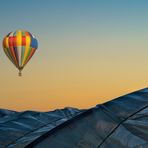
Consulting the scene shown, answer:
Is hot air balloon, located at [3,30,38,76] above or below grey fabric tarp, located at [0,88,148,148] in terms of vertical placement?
above

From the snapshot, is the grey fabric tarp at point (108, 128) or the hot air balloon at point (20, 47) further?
the hot air balloon at point (20, 47)

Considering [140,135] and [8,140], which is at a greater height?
[140,135]

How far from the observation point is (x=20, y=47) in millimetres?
59625

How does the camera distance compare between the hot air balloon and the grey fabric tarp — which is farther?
the hot air balloon

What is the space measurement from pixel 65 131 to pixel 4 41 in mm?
51942

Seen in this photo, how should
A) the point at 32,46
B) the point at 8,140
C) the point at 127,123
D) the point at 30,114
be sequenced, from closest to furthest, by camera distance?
the point at 127,123 → the point at 8,140 → the point at 30,114 → the point at 32,46

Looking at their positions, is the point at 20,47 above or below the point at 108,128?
above

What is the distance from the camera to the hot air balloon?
59750 millimetres

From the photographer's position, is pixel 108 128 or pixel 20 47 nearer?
pixel 108 128

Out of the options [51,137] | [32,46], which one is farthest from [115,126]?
[32,46]

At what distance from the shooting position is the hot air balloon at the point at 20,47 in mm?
59750

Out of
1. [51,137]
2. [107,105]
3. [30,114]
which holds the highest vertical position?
[107,105]

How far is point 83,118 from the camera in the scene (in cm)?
1271

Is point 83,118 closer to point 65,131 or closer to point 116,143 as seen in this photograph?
point 65,131
